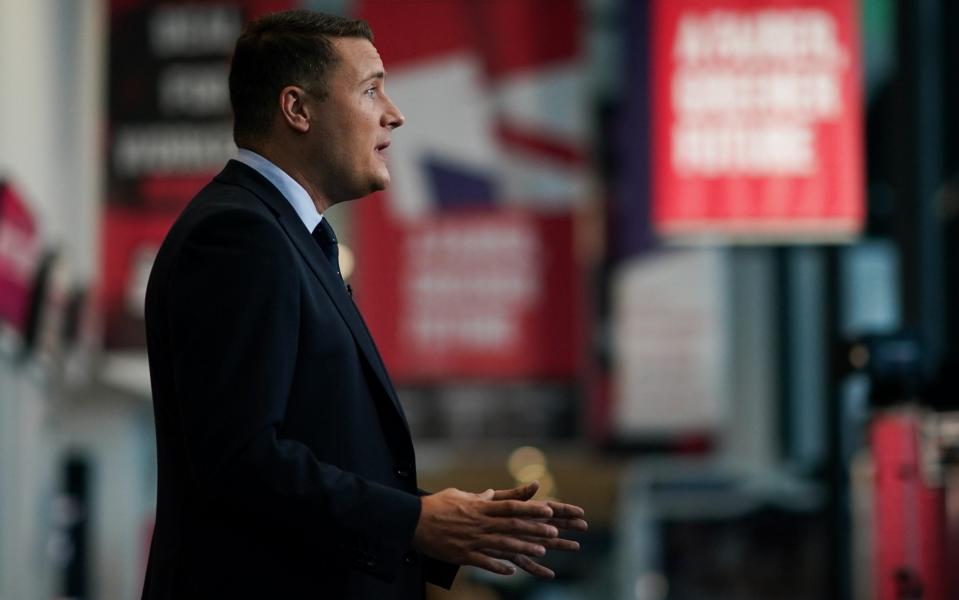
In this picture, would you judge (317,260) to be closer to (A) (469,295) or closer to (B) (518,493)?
(B) (518,493)

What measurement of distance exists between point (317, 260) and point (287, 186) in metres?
0.14

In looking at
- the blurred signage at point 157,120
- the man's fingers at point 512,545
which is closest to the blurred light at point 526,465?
the blurred signage at point 157,120

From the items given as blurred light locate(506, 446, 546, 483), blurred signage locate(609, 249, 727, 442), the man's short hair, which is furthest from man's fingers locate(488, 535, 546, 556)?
blurred light locate(506, 446, 546, 483)

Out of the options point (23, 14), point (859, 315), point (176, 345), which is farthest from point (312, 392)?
point (859, 315)

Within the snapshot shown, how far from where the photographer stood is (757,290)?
786 inches

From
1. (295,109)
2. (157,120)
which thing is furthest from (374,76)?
(157,120)

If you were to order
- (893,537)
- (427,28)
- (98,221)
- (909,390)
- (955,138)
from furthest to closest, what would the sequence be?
(955,138) → (427,28) → (98,221) → (909,390) → (893,537)

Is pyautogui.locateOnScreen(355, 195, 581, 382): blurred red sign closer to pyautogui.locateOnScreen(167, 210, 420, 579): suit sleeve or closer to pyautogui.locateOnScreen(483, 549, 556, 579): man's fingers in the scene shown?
pyautogui.locateOnScreen(483, 549, 556, 579): man's fingers

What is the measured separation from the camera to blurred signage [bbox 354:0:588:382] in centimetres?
1314

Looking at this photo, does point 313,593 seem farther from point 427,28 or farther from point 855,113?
point 427,28

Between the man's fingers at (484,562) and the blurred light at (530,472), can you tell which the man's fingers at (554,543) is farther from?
the blurred light at (530,472)

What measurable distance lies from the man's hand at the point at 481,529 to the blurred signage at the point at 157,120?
32.2 ft

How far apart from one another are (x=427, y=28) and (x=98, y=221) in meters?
3.30

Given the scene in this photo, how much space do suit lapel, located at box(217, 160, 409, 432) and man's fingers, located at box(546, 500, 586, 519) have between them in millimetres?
265
